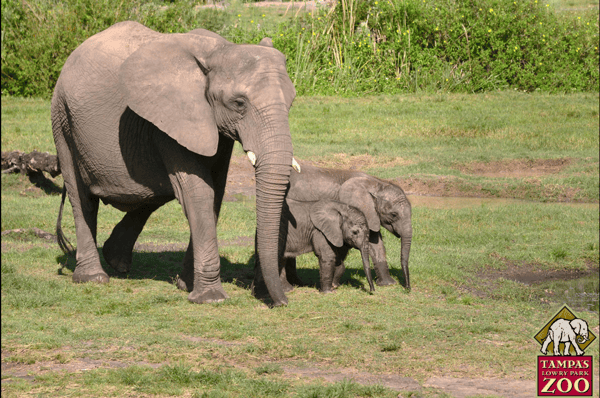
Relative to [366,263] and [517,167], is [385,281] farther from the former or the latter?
[517,167]

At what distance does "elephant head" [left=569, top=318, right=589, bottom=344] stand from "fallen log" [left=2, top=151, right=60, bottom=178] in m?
10.4

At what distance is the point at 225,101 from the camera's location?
8.36 meters

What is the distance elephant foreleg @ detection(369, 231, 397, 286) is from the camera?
10.1 meters

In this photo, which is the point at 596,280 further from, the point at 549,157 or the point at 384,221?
the point at 549,157

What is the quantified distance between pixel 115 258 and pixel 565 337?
577 cm

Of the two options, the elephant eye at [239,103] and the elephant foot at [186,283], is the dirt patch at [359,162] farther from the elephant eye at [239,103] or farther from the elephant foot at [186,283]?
the elephant eye at [239,103]

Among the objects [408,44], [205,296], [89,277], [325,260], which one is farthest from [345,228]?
[408,44]

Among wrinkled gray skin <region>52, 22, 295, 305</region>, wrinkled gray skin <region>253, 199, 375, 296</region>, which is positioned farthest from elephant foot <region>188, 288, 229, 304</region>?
wrinkled gray skin <region>253, 199, 375, 296</region>

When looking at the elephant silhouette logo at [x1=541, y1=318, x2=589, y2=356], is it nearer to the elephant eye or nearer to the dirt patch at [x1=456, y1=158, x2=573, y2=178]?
the elephant eye

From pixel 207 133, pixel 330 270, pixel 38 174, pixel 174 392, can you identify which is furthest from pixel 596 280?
pixel 38 174

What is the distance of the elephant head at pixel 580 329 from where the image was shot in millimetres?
7691

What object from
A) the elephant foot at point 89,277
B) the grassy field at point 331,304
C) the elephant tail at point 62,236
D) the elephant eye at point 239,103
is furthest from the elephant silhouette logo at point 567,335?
the elephant tail at point 62,236

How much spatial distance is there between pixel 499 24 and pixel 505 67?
131 cm

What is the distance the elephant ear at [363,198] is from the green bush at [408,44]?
46.6 ft
